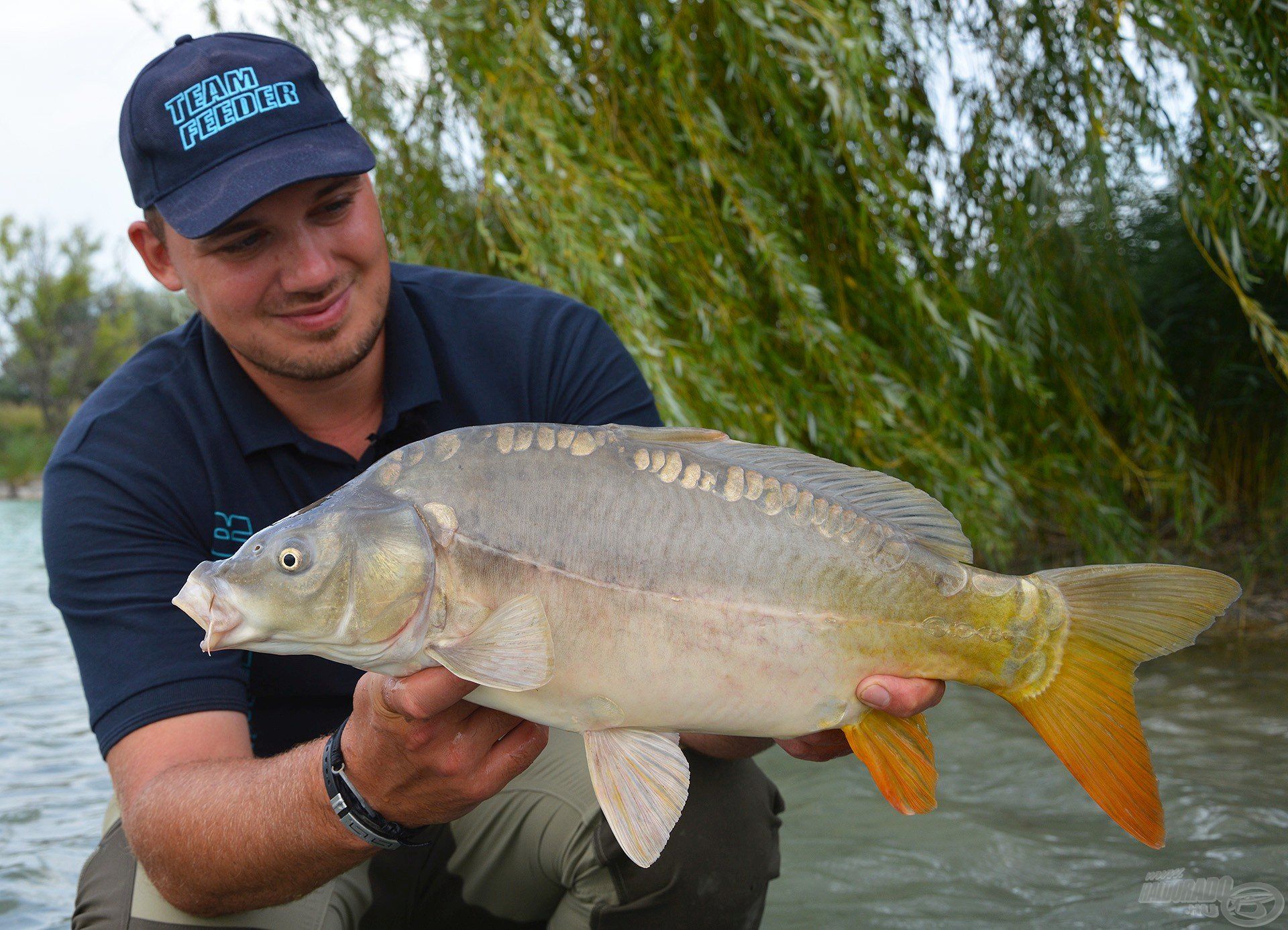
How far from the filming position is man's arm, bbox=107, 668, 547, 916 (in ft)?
4.63

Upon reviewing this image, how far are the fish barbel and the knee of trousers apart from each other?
1.80ft

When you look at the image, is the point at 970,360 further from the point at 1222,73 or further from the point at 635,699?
the point at 635,699

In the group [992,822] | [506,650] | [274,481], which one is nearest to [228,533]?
[274,481]

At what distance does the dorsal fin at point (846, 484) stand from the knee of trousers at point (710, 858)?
665 millimetres

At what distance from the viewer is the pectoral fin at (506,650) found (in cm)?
124

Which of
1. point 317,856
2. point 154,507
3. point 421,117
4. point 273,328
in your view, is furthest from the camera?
point 421,117

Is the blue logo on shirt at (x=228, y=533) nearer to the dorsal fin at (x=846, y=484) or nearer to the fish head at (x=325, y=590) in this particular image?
the fish head at (x=325, y=590)

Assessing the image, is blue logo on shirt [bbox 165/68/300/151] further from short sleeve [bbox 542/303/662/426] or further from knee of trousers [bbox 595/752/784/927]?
knee of trousers [bbox 595/752/784/927]

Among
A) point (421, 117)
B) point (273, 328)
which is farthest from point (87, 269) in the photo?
point (273, 328)

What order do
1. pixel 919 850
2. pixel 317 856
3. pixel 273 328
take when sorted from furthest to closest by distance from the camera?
1. pixel 919 850
2. pixel 273 328
3. pixel 317 856

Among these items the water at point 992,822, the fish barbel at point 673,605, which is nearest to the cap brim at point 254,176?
the fish barbel at point 673,605

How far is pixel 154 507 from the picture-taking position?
191 cm

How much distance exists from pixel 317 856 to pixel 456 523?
0.57 metres

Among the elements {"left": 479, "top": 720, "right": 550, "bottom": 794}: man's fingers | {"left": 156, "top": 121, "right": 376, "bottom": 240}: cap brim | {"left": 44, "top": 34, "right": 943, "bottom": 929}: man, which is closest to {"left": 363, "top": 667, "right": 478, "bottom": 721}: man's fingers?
{"left": 479, "top": 720, "right": 550, "bottom": 794}: man's fingers
